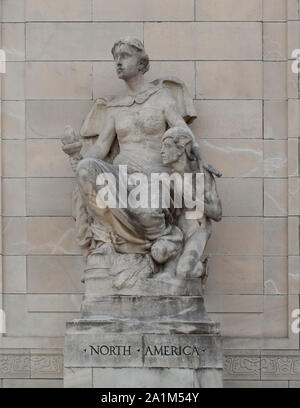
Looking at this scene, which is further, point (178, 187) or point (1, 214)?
point (1, 214)

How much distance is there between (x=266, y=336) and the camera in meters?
12.5

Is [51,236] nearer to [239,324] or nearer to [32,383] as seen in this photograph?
[32,383]

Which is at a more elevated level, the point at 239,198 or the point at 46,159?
the point at 46,159

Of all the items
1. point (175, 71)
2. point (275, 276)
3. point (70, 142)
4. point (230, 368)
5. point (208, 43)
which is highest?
point (208, 43)

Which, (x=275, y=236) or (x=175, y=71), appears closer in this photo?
(x=275, y=236)

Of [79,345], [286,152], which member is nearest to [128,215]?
[79,345]

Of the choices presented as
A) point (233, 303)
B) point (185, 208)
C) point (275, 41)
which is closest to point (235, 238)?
point (233, 303)

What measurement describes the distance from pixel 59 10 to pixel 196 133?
1.92m

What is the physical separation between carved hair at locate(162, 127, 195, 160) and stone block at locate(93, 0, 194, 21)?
1583 mm

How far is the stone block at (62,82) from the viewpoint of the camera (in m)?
12.8

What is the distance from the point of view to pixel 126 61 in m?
12.1

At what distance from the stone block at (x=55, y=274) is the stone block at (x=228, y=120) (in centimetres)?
186

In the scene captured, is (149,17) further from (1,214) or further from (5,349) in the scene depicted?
(5,349)
